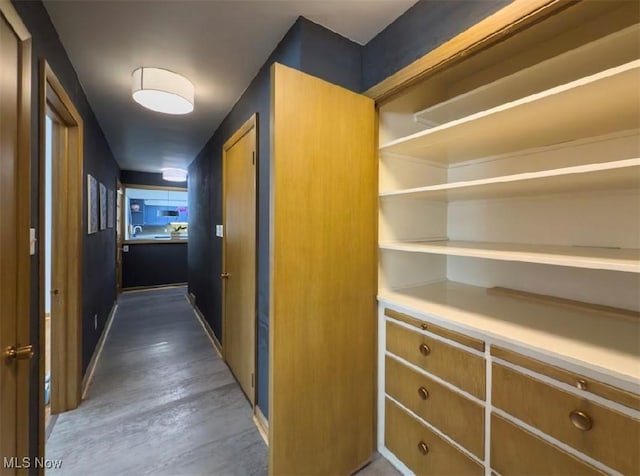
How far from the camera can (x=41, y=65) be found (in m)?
1.35

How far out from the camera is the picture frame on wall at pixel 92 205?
2405mm

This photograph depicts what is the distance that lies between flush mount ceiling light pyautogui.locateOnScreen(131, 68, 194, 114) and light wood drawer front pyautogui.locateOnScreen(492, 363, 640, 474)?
2.41 metres

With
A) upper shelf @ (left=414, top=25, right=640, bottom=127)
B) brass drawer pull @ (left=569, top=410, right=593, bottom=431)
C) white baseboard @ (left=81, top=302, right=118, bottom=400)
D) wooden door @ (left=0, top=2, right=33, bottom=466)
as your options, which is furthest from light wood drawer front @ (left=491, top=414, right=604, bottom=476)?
white baseboard @ (left=81, top=302, right=118, bottom=400)

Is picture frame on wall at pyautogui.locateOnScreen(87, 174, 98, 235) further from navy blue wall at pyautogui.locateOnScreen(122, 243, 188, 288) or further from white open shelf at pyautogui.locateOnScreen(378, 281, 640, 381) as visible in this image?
navy blue wall at pyautogui.locateOnScreen(122, 243, 188, 288)

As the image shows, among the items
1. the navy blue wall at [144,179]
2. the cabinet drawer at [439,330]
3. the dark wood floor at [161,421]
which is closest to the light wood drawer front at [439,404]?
the cabinet drawer at [439,330]

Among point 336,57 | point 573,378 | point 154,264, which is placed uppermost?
point 336,57

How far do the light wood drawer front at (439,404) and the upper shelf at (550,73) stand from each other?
1427 mm

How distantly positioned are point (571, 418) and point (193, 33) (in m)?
2.40

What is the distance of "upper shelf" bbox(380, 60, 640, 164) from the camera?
908 mm

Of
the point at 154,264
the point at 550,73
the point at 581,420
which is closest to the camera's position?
the point at 581,420

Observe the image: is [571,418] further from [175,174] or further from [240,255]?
[175,174]

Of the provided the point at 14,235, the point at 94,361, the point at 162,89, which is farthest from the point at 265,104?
the point at 94,361

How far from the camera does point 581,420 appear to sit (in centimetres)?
89

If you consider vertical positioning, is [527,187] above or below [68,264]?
above
